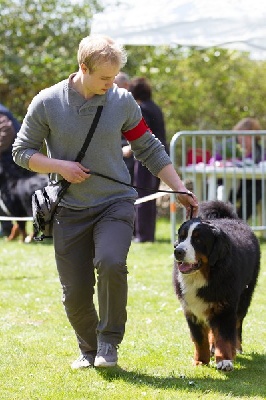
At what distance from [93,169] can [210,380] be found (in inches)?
55.4

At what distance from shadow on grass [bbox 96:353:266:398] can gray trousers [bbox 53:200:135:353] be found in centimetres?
24

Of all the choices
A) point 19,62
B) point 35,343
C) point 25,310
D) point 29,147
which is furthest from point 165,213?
point 29,147

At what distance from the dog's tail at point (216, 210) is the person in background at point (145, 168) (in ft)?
16.4

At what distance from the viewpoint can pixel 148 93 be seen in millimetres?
11539

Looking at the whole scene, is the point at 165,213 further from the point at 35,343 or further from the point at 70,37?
the point at 35,343

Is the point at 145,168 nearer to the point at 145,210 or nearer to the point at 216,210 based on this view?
the point at 145,210

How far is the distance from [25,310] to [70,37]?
1108 centimetres

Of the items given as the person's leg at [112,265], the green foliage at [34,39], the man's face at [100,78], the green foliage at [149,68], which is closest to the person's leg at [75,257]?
the person's leg at [112,265]

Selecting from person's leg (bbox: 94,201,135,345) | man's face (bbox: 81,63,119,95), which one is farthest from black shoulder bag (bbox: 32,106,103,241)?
person's leg (bbox: 94,201,135,345)

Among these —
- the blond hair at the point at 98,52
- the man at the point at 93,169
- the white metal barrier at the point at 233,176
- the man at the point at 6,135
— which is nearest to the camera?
the blond hair at the point at 98,52

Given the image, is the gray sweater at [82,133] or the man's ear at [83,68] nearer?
the man's ear at [83,68]

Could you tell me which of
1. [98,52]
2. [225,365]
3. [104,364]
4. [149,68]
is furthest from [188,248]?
[149,68]

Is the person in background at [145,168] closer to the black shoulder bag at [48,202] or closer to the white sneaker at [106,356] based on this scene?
the black shoulder bag at [48,202]

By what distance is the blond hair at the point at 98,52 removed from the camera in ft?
15.4
